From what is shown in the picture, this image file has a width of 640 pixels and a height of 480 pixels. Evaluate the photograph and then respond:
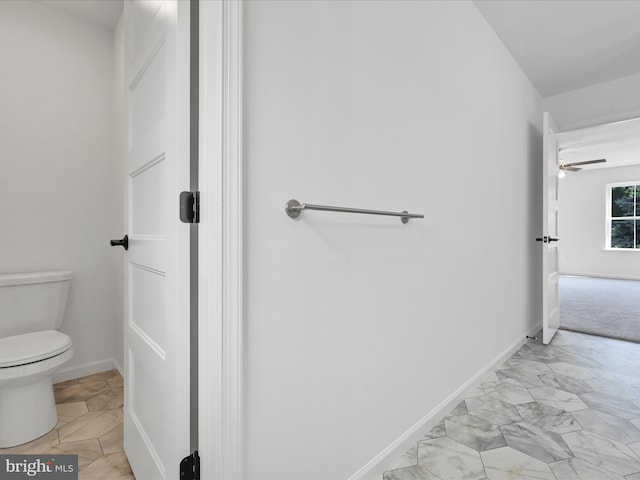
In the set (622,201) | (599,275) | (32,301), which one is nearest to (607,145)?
(622,201)

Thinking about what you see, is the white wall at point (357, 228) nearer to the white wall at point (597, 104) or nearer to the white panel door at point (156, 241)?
the white panel door at point (156, 241)

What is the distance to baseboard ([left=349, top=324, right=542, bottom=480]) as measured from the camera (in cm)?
127

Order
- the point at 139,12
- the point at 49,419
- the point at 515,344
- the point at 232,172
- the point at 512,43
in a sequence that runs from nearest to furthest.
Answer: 1. the point at 232,172
2. the point at 139,12
3. the point at 49,419
4. the point at 512,43
5. the point at 515,344

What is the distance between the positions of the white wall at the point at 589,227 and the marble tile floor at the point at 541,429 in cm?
609

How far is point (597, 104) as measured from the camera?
3.13 metres

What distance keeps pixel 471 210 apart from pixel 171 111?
1.72 metres

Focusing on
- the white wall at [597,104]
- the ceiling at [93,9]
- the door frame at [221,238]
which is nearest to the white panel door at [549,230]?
the white wall at [597,104]

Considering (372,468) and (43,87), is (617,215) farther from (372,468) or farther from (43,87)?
(43,87)

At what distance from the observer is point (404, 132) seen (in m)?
1.44

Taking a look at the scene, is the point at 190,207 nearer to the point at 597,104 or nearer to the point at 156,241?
the point at 156,241

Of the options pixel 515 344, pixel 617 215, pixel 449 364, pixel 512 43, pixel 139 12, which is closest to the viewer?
pixel 139 12

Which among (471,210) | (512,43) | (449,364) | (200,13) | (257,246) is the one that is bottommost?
(449,364)

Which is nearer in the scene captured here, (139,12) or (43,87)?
(139,12)

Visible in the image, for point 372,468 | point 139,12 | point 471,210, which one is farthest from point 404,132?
point 372,468
